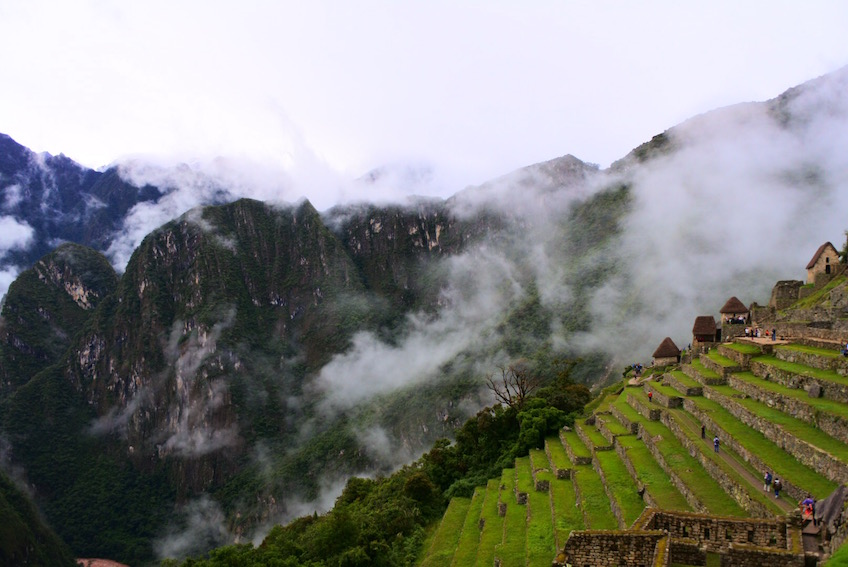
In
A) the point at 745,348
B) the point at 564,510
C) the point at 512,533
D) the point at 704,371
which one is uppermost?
the point at 745,348

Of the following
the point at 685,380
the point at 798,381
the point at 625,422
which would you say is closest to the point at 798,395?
the point at 798,381

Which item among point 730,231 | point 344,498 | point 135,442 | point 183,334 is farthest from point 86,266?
point 730,231

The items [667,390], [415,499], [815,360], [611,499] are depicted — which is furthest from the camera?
[415,499]

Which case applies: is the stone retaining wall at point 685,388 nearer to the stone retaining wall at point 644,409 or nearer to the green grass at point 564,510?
the stone retaining wall at point 644,409

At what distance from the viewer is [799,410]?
14.8 metres

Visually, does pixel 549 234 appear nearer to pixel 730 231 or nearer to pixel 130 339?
pixel 730 231

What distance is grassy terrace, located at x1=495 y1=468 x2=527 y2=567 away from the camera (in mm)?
16484

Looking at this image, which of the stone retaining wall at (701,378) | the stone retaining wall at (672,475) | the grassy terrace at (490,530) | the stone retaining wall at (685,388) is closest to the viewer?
the stone retaining wall at (672,475)

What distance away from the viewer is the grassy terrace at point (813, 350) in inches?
666

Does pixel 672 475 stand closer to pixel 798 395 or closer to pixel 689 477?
pixel 689 477

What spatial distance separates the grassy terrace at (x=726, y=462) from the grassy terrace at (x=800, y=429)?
134 centimetres

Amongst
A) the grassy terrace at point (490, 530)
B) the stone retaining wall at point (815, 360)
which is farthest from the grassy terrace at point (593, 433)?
the stone retaining wall at point (815, 360)

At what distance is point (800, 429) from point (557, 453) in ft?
38.7

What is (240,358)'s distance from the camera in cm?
12775
